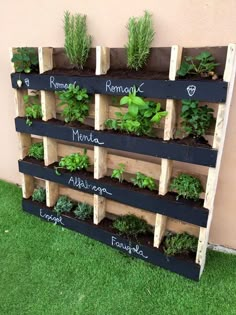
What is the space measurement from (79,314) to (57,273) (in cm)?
31

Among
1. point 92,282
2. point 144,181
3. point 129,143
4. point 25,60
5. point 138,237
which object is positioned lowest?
point 92,282

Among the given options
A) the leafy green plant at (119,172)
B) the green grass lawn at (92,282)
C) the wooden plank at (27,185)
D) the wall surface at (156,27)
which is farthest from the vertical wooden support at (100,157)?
the wooden plank at (27,185)

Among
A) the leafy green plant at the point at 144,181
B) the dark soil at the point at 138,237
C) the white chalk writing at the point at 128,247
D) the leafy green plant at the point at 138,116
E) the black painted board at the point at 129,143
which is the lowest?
the white chalk writing at the point at 128,247

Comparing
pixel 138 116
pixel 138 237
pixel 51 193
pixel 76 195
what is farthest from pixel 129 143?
pixel 51 193

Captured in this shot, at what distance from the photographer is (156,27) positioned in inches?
62.8

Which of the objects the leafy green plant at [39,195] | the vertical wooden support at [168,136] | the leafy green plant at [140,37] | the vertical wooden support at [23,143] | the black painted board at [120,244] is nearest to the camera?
the vertical wooden support at [168,136]

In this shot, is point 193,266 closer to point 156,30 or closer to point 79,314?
point 79,314

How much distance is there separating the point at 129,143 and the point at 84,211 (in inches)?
26.7

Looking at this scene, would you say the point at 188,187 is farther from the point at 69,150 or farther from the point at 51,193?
the point at 51,193

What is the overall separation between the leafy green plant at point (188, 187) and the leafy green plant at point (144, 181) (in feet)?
0.49

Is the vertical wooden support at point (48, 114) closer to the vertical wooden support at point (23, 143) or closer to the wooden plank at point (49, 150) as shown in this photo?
the wooden plank at point (49, 150)

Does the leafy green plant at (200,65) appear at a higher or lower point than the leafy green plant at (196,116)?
higher

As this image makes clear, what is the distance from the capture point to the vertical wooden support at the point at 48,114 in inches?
72.4

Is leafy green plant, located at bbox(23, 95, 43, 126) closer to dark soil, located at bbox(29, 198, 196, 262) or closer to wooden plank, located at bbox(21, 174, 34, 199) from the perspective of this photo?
wooden plank, located at bbox(21, 174, 34, 199)
